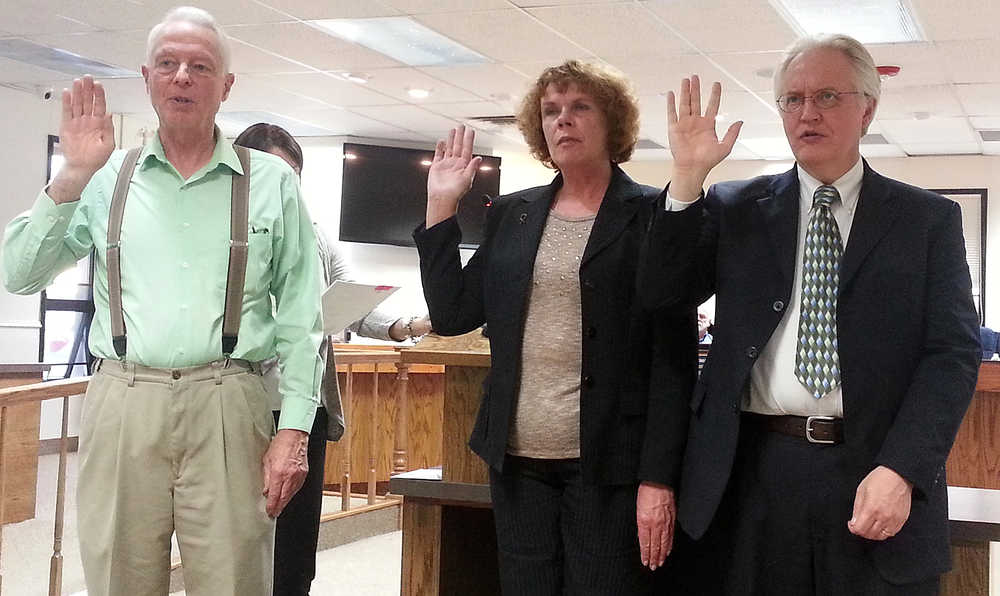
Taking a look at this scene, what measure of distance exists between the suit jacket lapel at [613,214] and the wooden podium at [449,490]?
0.50 m

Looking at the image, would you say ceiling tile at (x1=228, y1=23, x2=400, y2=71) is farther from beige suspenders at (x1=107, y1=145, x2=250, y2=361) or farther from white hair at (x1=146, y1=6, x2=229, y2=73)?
beige suspenders at (x1=107, y1=145, x2=250, y2=361)

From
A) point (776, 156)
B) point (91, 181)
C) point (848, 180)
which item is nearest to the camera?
point (848, 180)

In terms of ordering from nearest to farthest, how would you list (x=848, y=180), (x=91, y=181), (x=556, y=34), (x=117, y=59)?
(x=848, y=180)
(x=91, y=181)
(x=556, y=34)
(x=117, y=59)

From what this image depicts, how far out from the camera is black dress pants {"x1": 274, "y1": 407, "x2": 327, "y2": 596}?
2848 mm

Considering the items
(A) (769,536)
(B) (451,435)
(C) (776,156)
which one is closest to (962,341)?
(A) (769,536)

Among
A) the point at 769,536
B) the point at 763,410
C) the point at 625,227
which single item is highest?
the point at 625,227

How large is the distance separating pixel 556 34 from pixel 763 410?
17.4 feet

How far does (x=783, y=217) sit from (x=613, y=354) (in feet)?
1.29

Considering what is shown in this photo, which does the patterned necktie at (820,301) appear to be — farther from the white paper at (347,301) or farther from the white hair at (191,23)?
the white paper at (347,301)

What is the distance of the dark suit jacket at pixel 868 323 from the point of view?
1738mm

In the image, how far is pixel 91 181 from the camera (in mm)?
2133

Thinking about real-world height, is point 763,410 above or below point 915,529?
above

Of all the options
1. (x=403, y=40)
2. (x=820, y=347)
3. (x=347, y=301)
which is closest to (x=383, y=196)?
(x=403, y=40)

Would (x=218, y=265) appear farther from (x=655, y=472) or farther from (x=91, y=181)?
(x=655, y=472)
